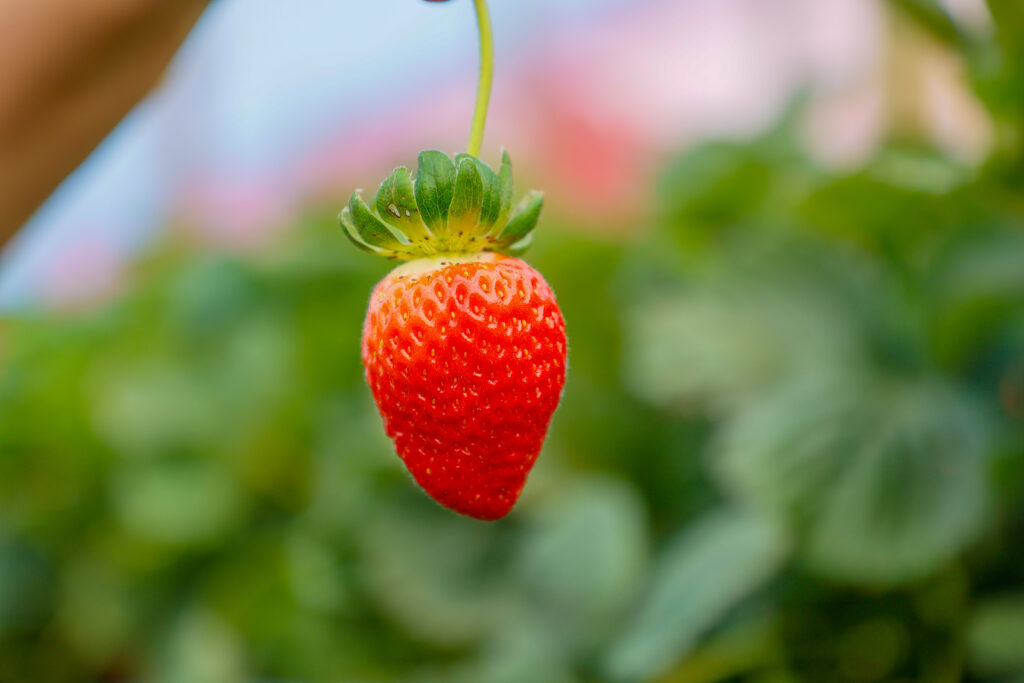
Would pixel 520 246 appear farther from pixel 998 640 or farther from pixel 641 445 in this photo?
pixel 641 445

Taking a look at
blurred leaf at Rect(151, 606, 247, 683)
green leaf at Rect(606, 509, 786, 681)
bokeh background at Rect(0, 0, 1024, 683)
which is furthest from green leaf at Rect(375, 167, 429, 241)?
blurred leaf at Rect(151, 606, 247, 683)

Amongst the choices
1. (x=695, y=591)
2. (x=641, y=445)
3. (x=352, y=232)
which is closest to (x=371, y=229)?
(x=352, y=232)

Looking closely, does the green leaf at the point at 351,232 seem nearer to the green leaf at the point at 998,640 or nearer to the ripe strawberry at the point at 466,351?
the ripe strawberry at the point at 466,351

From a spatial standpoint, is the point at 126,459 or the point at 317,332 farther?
the point at 126,459

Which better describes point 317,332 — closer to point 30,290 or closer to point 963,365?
point 963,365

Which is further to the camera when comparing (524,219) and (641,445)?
(641,445)

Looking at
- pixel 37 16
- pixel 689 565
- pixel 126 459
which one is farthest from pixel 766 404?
pixel 126 459

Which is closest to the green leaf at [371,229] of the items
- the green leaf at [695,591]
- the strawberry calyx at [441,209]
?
the strawberry calyx at [441,209]

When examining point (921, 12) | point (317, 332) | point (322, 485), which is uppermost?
point (921, 12)
